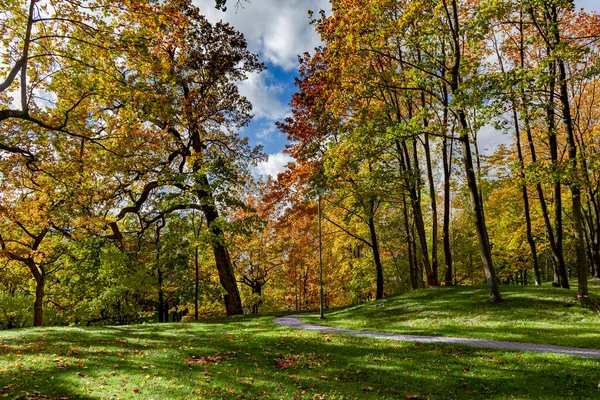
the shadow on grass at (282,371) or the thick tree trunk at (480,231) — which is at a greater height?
the thick tree trunk at (480,231)

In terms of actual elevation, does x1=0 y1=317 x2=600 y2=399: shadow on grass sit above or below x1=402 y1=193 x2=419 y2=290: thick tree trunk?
below

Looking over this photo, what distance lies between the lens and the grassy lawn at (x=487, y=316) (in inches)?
483

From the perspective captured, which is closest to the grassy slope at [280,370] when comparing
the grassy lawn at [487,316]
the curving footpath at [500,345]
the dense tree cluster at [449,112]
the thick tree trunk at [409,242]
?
the curving footpath at [500,345]

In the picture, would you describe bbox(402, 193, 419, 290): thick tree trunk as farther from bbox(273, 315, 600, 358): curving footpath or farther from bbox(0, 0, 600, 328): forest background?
bbox(273, 315, 600, 358): curving footpath

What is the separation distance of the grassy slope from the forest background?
6495mm

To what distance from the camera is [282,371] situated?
886 cm

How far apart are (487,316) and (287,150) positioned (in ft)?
54.0

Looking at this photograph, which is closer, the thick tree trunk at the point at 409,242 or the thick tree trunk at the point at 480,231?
the thick tree trunk at the point at 480,231

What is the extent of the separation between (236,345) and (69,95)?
11.3 meters

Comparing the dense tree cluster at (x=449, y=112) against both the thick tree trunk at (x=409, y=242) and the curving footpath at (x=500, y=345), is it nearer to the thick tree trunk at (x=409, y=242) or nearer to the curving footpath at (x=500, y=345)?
the thick tree trunk at (x=409, y=242)

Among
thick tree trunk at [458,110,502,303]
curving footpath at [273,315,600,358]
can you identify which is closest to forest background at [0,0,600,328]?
thick tree trunk at [458,110,502,303]

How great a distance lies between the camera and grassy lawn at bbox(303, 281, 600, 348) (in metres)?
12.3

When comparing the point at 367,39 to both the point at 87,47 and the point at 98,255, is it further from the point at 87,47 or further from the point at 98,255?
the point at 98,255

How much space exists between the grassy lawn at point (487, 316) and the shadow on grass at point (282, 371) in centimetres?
319
